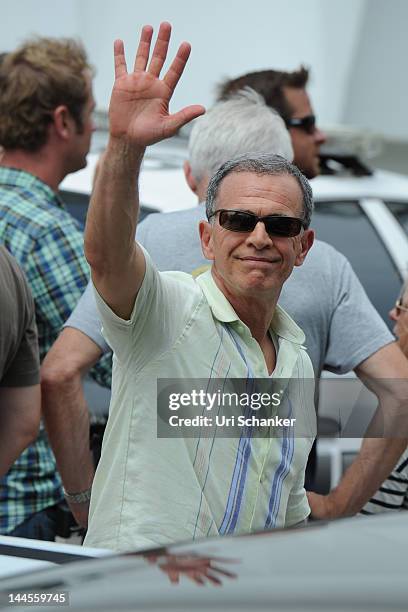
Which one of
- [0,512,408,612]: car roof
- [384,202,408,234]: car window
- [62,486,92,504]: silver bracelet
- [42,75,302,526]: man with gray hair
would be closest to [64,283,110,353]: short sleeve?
[42,75,302,526]: man with gray hair

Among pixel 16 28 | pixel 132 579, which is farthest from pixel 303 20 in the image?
pixel 132 579

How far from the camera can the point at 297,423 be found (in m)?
2.50

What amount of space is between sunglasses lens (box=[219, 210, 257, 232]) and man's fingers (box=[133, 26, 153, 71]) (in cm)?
36

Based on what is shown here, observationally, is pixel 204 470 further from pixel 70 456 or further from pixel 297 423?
pixel 70 456

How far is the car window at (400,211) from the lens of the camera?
5008 millimetres

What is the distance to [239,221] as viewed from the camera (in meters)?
2.46

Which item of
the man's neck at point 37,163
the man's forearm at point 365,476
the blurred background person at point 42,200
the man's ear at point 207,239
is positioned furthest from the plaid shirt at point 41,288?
the man's ear at point 207,239

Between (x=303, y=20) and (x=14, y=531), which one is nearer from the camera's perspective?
(x=14, y=531)

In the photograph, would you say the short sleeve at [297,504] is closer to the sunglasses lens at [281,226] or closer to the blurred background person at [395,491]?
the sunglasses lens at [281,226]

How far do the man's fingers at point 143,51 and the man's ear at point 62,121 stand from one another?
158 centimetres

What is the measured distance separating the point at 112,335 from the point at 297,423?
1.46 feet

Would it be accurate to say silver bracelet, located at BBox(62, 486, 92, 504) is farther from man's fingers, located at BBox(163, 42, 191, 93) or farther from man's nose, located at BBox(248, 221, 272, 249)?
man's fingers, located at BBox(163, 42, 191, 93)

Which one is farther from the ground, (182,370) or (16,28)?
(182,370)

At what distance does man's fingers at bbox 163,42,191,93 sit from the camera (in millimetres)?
2266
